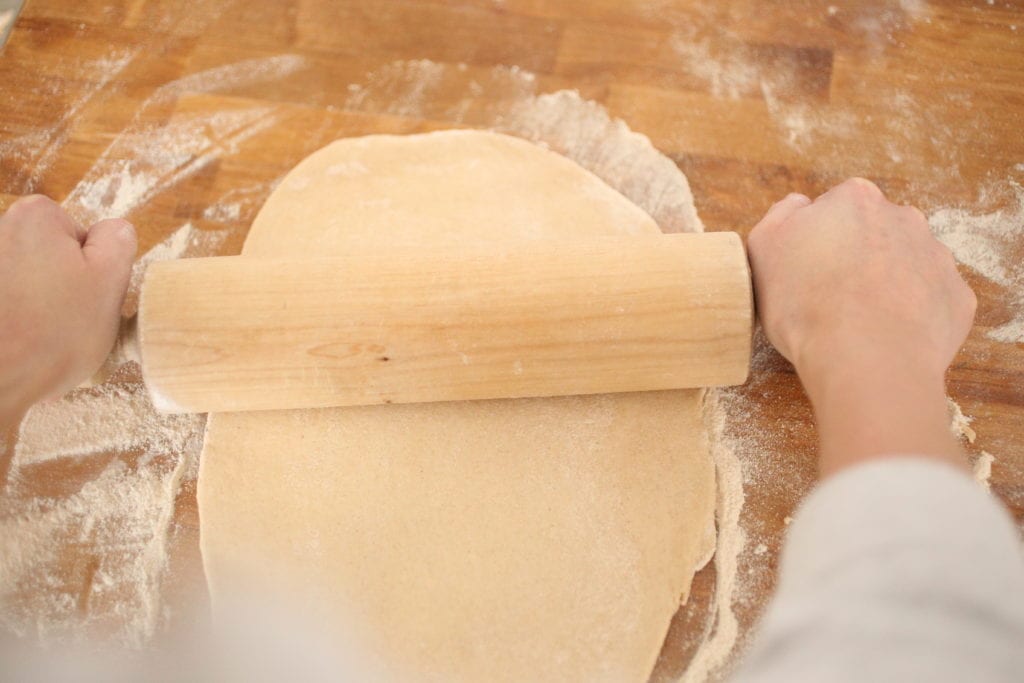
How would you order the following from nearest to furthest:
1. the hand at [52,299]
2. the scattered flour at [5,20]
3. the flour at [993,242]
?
the hand at [52,299]
the flour at [993,242]
the scattered flour at [5,20]

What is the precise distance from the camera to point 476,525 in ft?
4.24

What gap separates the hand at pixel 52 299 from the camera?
1215 millimetres

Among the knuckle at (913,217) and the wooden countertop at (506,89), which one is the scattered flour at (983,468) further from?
the knuckle at (913,217)

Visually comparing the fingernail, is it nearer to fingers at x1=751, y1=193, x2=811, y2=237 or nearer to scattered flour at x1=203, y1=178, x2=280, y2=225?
scattered flour at x1=203, y1=178, x2=280, y2=225


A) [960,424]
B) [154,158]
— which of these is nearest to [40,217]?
[154,158]

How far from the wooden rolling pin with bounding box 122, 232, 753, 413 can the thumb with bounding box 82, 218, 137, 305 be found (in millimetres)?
82

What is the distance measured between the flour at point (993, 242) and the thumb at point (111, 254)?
1.57m

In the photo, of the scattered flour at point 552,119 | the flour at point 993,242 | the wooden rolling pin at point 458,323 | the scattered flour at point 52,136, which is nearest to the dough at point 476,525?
the wooden rolling pin at point 458,323

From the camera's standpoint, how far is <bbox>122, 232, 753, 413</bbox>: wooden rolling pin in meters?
1.24

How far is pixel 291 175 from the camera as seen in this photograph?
165 centimetres

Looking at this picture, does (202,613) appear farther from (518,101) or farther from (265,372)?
(518,101)

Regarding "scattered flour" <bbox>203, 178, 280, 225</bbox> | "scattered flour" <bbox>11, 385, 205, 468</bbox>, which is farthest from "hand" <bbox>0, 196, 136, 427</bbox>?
"scattered flour" <bbox>203, 178, 280, 225</bbox>

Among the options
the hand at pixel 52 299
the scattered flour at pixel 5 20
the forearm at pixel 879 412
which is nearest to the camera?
the forearm at pixel 879 412

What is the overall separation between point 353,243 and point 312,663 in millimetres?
763
